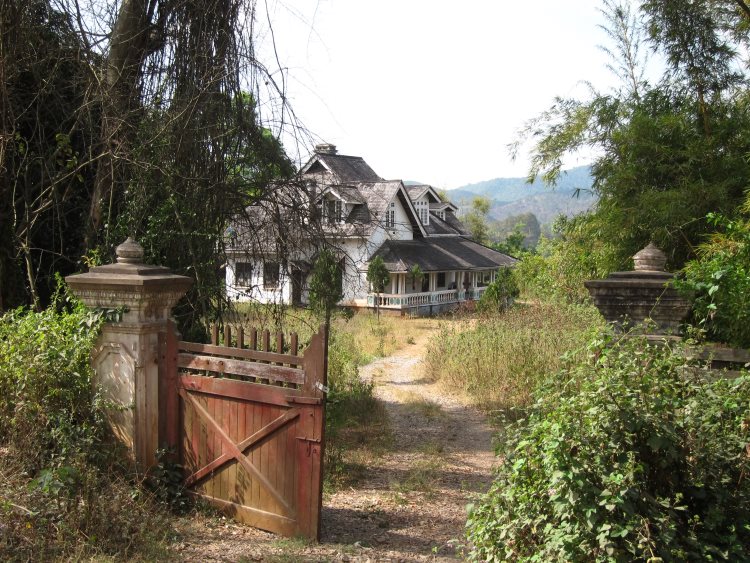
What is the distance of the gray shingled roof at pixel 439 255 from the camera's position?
29203 millimetres

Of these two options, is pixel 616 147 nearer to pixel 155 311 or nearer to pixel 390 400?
pixel 390 400

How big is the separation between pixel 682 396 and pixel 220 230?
541 cm

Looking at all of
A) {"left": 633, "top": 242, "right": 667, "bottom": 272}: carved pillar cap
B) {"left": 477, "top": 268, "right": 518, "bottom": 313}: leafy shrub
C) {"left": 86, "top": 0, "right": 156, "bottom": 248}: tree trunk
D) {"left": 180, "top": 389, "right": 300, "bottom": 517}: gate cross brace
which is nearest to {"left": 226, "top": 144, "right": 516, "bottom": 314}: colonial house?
{"left": 86, "top": 0, "right": 156, "bottom": 248}: tree trunk

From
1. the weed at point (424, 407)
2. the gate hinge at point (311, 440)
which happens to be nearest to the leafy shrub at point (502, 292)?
the weed at point (424, 407)

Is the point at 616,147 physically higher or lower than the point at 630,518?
higher

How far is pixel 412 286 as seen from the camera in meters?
31.3

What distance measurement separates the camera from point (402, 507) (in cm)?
620

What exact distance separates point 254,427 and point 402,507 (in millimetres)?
1851

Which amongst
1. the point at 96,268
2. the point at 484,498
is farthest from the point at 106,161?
the point at 484,498

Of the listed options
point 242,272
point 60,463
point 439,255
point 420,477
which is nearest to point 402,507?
point 420,477

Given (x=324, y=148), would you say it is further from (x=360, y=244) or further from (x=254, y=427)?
(x=254, y=427)

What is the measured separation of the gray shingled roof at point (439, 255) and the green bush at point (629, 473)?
22.8 metres

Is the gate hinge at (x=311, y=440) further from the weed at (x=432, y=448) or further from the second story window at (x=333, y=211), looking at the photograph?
the second story window at (x=333, y=211)

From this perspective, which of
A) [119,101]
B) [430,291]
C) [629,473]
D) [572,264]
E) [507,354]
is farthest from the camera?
[430,291]
